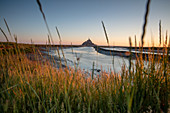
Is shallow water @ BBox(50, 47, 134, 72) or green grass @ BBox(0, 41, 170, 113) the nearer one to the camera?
green grass @ BBox(0, 41, 170, 113)

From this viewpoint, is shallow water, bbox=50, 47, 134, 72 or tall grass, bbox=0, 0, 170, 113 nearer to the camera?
tall grass, bbox=0, 0, 170, 113

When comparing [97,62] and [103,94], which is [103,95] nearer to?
[103,94]

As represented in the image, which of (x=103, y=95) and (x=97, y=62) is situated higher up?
(x=103, y=95)

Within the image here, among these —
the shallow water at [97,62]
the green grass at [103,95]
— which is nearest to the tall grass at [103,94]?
the green grass at [103,95]

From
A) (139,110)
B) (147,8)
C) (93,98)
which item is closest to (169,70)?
(139,110)

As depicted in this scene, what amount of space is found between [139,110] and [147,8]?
998mm

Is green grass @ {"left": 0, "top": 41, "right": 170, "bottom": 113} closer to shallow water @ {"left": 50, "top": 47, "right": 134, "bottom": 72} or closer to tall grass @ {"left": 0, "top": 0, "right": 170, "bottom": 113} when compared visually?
tall grass @ {"left": 0, "top": 0, "right": 170, "bottom": 113}

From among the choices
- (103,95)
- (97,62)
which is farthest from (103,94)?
(97,62)

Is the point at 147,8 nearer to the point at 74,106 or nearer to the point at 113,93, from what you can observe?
the point at 113,93

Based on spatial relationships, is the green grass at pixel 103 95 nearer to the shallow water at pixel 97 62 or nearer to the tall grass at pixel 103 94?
the tall grass at pixel 103 94

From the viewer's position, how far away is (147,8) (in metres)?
0.46

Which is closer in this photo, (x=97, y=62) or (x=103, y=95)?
(x=103, y=95)

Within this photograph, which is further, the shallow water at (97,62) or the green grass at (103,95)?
the shallow water at (97,62)

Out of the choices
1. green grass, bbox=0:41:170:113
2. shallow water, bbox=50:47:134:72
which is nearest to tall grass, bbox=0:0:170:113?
green grass, bbox=0:41:170:113
